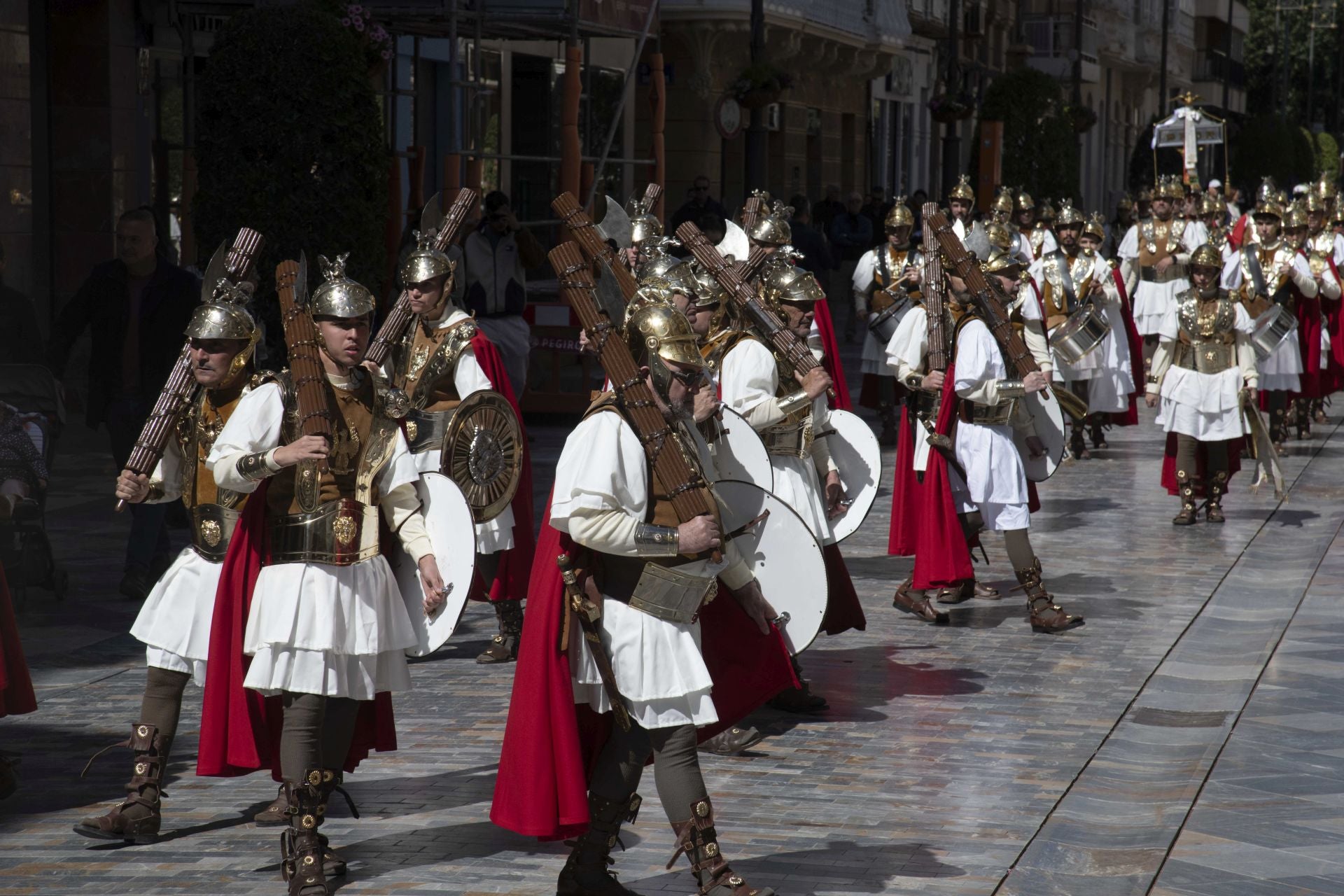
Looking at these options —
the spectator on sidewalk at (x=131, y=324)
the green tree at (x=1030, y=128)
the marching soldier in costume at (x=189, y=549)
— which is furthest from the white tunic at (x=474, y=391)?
the green tree at (x=1030, y=128)

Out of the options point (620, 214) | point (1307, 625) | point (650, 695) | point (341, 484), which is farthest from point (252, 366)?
point (1307, 625)

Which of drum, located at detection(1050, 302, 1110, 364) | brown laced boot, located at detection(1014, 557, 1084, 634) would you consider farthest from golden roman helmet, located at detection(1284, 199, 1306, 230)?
brown laced boot, located at detection(1014, 557, 1084, 634)

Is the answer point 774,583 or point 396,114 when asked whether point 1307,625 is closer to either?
point 774,583

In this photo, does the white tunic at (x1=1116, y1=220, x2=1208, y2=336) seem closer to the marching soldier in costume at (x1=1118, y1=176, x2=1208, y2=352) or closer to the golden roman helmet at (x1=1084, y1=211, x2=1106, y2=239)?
the marching soldier in costume at (x1=1118, y1=176, x2=1208, y2=352)

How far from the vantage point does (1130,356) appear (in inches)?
642

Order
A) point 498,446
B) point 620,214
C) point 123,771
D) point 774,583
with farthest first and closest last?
point 620,214 → point 498,446 → point 123,771 → point 774,583

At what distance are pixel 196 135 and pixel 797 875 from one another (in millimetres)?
8919

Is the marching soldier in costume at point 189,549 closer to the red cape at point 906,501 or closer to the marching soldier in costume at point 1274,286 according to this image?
the red cape at point 906,501

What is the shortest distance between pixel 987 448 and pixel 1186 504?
382cm

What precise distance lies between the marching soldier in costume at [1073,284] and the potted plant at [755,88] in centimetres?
700

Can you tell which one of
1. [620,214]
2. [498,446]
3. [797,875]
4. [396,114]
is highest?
[396,114]

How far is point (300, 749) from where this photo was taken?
5.24 metres

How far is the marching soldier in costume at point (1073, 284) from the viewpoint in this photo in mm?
15578

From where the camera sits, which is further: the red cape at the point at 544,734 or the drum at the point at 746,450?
the drum at the point at 746,450
